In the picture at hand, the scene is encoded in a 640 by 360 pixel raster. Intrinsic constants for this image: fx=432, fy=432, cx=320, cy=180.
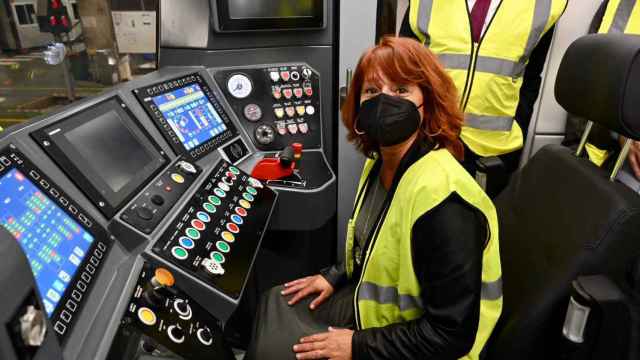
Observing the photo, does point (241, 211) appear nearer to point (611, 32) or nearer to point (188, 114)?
point (188, 114)

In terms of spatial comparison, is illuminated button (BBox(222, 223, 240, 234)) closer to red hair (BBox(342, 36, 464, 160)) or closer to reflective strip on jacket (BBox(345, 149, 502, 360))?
reflective strip on jacket (BBox(345, 149, 502, 360))

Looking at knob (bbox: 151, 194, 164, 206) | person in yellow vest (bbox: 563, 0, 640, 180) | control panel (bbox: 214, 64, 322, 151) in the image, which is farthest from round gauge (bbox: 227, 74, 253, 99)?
person in yellow vest (bbox: 563, 0, 640, 180)

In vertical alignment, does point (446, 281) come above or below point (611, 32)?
below

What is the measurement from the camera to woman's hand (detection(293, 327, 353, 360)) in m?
1.05

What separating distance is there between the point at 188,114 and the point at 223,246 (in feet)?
2.09

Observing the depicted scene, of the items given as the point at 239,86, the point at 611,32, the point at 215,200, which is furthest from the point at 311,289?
the point at 611,32

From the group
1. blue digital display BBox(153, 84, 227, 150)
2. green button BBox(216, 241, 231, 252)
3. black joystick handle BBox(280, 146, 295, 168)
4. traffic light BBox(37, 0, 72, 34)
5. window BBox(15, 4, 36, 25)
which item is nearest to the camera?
green button BBox(216, 241, 231, 252)

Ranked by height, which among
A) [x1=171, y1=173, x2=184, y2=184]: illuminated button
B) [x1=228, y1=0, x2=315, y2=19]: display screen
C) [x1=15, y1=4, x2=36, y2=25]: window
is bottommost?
[x1=171, y1=173, x2=184, y2=184]: illuminated button

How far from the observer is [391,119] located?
3.46 ft

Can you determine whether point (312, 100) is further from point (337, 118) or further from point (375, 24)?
point (375, 24)

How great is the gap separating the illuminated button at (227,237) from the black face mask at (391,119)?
0.47 m

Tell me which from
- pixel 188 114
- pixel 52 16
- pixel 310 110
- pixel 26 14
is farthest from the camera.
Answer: pixel 26 14

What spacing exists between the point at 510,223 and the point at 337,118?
3.54 ft

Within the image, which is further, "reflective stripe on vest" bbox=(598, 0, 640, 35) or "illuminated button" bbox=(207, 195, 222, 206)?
"reflective stripe on vest" bbox=(598, 0, 640, 35)
